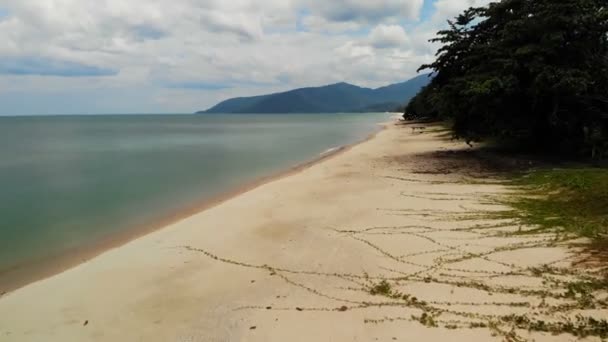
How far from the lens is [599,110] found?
60.4 ft

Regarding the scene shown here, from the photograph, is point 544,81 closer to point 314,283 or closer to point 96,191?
point 314,283

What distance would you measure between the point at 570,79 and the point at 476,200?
311 inches

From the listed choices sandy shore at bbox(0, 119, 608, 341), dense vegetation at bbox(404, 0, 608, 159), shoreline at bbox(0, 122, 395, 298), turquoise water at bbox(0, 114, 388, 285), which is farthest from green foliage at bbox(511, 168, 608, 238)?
turquoise water at bbox(0, 114, 388, 285)

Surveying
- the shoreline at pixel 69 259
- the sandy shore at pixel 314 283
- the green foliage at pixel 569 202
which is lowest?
the shoreline at pixel 69 259

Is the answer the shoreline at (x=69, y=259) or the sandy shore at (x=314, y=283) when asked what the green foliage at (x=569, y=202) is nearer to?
the sandy shore at (x=314, y=283)

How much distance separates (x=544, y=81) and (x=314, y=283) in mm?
15060

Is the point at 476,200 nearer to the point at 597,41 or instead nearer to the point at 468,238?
the point at 468,238

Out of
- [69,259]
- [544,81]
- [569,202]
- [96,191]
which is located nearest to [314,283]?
[69,259]

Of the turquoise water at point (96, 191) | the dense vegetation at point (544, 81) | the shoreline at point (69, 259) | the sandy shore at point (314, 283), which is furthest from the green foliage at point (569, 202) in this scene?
the turquoise water at point (96, 191)

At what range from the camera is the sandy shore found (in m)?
6.09

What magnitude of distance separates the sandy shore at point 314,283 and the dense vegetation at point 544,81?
8.56 meters

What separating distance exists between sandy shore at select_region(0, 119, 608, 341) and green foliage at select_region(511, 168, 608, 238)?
2.58 feet

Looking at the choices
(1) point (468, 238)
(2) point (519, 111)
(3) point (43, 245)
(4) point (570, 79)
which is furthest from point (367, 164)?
(3) point (43, 245)

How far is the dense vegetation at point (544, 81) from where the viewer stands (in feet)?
58.0
